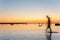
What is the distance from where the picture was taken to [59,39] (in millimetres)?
4469

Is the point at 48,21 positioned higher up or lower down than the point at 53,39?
higher up

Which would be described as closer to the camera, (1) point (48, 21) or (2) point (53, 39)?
(2) point (53, 39)

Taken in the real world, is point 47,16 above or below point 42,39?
above

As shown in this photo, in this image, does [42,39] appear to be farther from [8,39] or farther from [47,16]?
[47,16]

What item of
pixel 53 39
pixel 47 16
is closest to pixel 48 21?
pixel 47 16

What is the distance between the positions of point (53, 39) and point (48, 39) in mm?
135

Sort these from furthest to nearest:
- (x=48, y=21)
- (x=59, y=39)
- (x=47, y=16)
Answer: (x=48, y=21) → (x=47, y=16) → (x=59, y=39)

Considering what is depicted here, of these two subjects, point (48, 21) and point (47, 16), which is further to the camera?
point (48, 21)

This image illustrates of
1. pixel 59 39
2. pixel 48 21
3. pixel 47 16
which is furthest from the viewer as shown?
pixel 48 21

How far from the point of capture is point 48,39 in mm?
4539

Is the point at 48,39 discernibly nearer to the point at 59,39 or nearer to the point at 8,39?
the point at 59,39

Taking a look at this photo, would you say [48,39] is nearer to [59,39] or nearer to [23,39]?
[59,39]

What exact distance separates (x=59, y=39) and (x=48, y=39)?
29 centimetres

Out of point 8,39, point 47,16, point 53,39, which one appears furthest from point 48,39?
point 47,16
